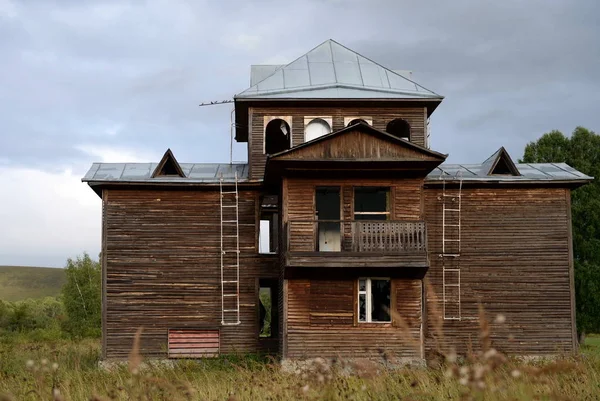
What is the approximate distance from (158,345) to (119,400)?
1755 centimetres

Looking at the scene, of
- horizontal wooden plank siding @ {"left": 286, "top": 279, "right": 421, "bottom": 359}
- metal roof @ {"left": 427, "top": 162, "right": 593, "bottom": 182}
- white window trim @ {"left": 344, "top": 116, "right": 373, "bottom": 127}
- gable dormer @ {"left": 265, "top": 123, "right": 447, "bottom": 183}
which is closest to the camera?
gable dormer @ {"left": 265, "top": 123, "right": 447, "bottom": 183}

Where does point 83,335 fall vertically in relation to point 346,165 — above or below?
below

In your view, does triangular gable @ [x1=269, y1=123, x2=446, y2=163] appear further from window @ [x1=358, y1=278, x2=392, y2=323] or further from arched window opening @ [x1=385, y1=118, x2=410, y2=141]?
arched window opening @ [x1=385, y1=118, x2=410, y2=141]

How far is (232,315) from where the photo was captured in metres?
27.6

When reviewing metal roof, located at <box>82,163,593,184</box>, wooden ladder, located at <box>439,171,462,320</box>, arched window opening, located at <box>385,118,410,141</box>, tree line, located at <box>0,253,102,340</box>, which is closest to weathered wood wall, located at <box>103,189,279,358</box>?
metal roof, located at <box>82,163,593,184</box>

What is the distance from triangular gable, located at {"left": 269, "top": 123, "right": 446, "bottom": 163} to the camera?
81.6 feet

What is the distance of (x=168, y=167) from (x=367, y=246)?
8.74 metres

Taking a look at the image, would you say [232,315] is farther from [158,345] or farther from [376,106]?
[376,106]

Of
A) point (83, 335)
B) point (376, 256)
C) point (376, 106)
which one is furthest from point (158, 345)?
point (83, 335)

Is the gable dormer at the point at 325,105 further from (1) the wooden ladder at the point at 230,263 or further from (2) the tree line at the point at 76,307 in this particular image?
(2) the tree line at the point at 76,307

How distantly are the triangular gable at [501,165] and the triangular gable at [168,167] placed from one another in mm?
11202

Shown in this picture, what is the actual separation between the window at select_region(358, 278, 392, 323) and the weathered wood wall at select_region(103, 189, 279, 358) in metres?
3.87

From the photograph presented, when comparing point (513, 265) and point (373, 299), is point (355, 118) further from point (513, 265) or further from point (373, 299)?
point (513, 265)

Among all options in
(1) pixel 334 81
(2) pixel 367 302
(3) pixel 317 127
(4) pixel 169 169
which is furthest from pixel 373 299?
(4) pixel 169 169
